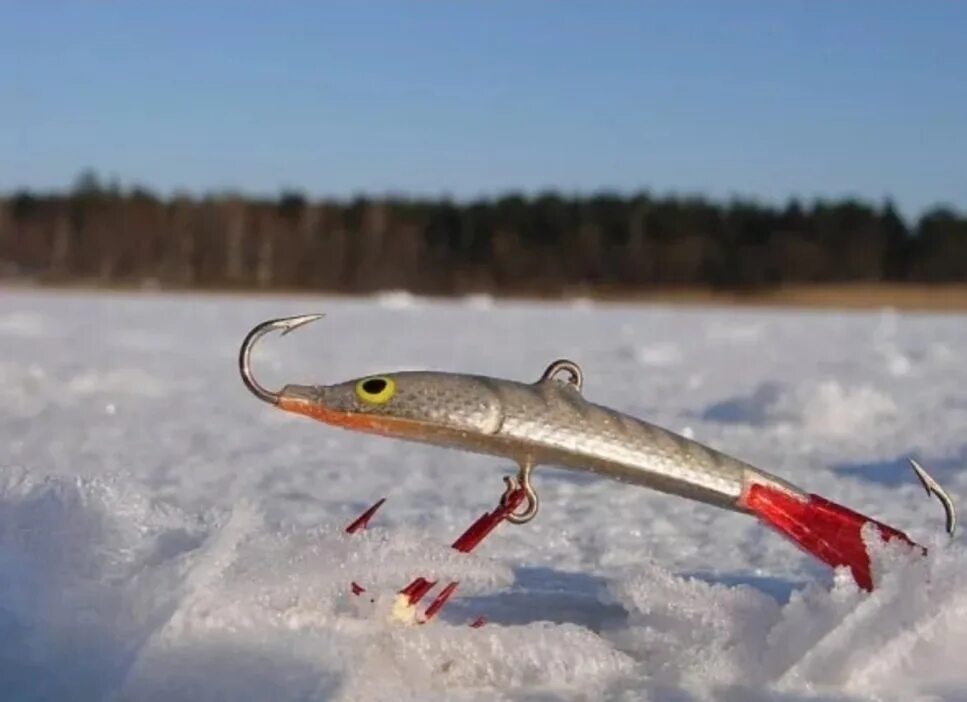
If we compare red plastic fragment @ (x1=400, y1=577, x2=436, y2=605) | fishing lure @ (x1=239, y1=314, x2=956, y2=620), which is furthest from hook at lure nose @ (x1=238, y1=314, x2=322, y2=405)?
red plastic fragment @ (x1=400, y1=577, x2=436, y2=605)

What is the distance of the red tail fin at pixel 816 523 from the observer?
7.50 ft

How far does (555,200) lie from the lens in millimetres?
52469

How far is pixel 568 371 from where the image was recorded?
2301mm

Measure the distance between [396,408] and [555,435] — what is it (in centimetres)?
26

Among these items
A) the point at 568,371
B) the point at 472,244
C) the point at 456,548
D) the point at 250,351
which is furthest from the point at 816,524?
the point at 472,244

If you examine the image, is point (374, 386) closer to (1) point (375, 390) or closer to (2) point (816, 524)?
(1) point (375, 390)

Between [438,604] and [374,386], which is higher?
[374,386]

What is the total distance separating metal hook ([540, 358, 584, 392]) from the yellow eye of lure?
0.28 m

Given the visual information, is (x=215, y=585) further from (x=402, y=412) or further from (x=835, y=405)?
(x=835, y=405)

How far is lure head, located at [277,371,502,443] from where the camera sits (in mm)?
2076

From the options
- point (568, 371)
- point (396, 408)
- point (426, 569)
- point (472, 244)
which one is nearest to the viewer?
point (396, 408)

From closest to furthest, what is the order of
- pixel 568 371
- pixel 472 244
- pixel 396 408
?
pixel 396 408 < pixel 568 371 < pixel 472 244

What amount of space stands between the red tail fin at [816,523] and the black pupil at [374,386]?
2.17 ft

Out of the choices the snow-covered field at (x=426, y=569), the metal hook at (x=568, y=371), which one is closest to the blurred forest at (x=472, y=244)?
the snow-covered field at (x=426, y=569)
